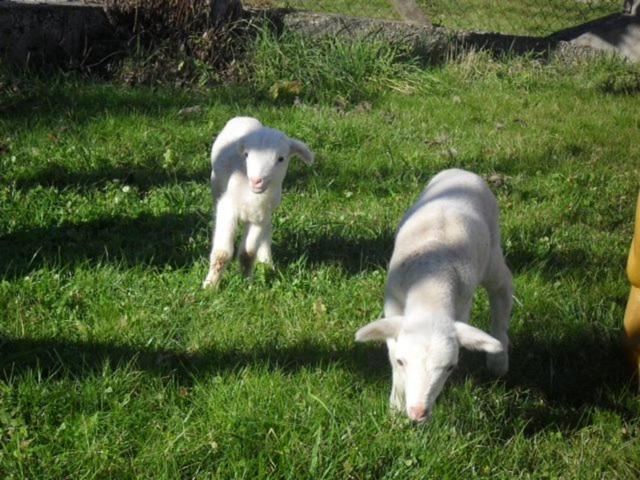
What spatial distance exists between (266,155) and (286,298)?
0.73 m

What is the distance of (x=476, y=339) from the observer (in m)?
3.29

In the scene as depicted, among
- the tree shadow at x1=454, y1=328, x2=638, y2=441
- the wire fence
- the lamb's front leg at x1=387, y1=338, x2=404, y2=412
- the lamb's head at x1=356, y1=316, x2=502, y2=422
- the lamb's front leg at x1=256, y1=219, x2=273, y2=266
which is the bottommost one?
the wire fence

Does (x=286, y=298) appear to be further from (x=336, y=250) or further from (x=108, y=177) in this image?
(x=108, y=177)

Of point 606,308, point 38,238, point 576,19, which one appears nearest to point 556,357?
point 606,308

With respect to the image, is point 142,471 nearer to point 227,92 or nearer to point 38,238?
point 38,238

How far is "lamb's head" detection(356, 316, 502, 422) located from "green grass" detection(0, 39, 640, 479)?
0.28m

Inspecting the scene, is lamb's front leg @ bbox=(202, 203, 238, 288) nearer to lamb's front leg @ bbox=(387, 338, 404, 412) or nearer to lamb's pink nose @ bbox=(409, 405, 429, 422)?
lamb's front leg @ bbox=(387, 338, 404, 412)

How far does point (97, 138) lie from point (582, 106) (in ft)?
15.3

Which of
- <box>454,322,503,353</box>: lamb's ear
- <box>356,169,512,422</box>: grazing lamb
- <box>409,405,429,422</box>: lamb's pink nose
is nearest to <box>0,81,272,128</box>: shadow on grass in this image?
<box>356,169,512,422</box>: grazing lamb

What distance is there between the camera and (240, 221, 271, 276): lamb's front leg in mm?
4828

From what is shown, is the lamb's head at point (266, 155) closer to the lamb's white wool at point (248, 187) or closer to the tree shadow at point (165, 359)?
the lamb's white wool at point (248, 187)

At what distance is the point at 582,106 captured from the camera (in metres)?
8.84

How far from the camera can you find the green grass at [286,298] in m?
3.40

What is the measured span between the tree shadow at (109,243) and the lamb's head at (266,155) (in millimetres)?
798
